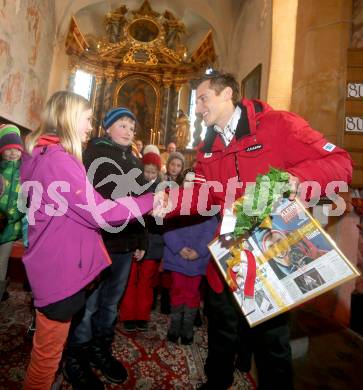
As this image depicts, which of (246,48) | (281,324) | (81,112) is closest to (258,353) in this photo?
(281,324)

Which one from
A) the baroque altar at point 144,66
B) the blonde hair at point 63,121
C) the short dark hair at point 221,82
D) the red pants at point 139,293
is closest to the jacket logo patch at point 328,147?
the short dark hair at point 221,82

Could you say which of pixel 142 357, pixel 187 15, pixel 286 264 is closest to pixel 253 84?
pixel 142 357

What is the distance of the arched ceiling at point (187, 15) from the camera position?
10.6 metres

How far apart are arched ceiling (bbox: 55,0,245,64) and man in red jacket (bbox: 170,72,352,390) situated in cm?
956

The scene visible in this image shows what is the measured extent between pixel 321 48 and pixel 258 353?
395 centimetres

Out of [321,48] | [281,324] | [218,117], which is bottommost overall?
[281,324]

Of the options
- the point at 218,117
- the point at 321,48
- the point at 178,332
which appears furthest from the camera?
the point at 321,48

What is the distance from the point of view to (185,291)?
2906 mm

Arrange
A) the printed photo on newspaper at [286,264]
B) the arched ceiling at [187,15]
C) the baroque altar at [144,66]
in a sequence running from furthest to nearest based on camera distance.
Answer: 1. the baroque altar at [144,66]
2. the arched ceiling at [187,15]
3. the printed photo on newspaper at [286,264]

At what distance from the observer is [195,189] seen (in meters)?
2.10

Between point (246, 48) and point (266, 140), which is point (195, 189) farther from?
point (246, 48)

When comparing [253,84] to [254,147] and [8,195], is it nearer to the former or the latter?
[254,147]

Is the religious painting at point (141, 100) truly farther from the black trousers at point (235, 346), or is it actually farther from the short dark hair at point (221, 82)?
the black trousers at point (235, 346)

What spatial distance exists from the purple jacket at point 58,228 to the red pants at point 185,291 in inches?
58.0
